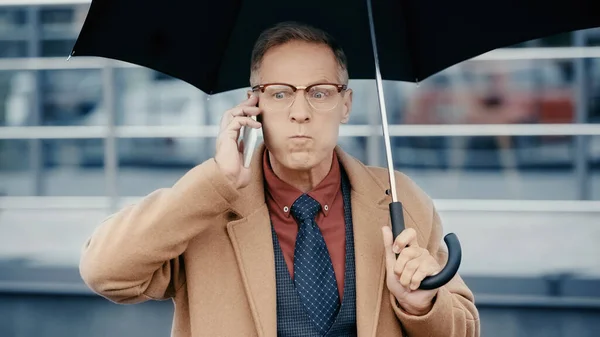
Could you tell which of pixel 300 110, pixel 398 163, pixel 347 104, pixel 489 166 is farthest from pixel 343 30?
pixel 489 166

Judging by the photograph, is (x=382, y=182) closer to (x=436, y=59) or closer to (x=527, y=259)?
(x=436, y=59)

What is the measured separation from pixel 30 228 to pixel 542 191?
6.29m

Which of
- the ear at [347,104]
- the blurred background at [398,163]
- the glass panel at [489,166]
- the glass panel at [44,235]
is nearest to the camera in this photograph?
the ear at [347,104]

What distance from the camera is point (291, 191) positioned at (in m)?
2.45

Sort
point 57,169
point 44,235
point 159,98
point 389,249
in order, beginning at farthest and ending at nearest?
1. point 57,169
2. point 159,98
3. point 44,235
4. point 389,249

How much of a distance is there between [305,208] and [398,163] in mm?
6303

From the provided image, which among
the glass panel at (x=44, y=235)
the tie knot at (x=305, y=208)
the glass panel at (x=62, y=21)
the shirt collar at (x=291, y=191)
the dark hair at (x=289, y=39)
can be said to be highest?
the glass panel at (x=62, y=21)

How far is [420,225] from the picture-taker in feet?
8.10

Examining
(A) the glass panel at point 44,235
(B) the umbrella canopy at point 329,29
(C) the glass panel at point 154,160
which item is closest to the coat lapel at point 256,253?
(B) the umbrella canopy at point 329,29

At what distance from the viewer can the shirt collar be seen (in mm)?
2441

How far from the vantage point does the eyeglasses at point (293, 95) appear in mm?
2303

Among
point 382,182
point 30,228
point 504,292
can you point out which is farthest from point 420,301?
point 30,228

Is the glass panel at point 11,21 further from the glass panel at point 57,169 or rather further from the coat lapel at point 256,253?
the coat lapel at point 256,253

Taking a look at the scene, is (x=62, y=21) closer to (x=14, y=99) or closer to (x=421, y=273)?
(x=14, y=99)
